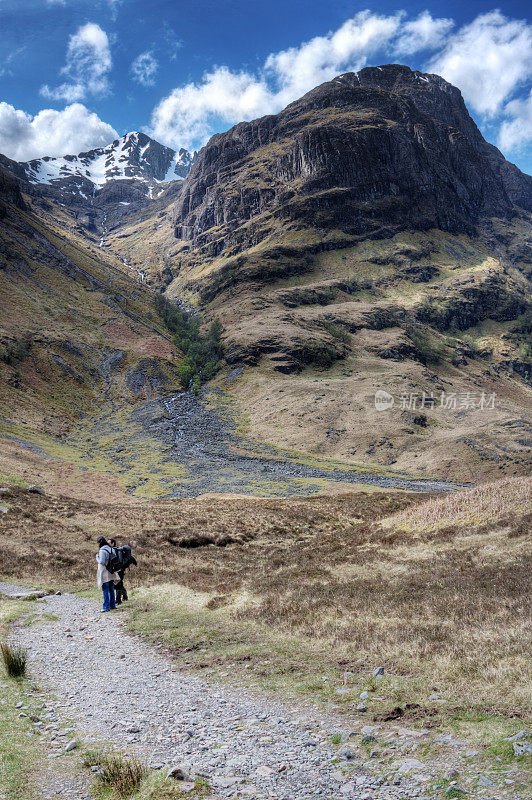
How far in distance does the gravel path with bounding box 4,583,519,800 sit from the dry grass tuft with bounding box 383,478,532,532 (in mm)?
18093

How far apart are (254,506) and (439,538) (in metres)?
31.9

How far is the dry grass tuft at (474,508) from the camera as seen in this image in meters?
23.3

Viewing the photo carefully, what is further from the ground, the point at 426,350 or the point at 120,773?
the point at 426,350

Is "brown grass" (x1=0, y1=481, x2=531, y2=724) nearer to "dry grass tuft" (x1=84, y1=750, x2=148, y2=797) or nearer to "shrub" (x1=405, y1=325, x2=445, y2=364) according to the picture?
"dry grass tuft" (x1=84, y1=750, x2=148, y2=797)

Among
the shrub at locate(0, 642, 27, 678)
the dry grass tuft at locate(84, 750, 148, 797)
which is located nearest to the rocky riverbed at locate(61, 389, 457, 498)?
the shrub at locate(0, 642, 27, 678)

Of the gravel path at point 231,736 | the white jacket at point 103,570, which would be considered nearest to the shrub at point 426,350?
the white jacket at point 103,570

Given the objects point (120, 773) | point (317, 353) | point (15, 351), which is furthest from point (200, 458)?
point (120, 773)

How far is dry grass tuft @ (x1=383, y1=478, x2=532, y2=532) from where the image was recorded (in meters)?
23.3

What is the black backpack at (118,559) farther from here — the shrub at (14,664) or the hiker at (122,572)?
the shrub at (14,664)

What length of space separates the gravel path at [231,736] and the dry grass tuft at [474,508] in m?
18.1

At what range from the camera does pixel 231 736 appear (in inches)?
310

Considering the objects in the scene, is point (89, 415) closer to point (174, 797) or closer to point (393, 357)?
point (393, 357)

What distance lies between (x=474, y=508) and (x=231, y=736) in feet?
69.6

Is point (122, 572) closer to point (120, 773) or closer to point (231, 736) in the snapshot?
point (231, 736)
